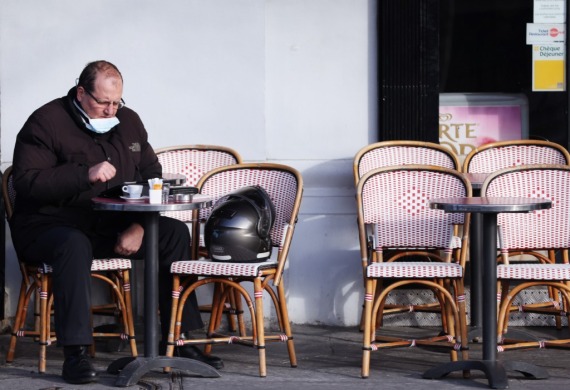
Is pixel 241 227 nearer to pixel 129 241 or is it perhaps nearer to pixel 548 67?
pixel 129 241

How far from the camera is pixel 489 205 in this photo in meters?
5.82

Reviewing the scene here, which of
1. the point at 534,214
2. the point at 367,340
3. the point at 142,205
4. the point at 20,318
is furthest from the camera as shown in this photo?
the point at 534,214

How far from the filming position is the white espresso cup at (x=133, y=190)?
602cm

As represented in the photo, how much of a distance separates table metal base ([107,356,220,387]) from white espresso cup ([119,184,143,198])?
815mm

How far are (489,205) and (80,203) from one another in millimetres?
2162

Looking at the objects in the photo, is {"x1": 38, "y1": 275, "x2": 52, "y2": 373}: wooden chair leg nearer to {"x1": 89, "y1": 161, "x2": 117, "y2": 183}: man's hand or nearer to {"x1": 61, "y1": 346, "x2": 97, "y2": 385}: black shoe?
{"x1": 61, "y1": 346, "x2": 97, "y2": 385}: black shoe

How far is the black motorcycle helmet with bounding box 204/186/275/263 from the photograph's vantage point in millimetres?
6367

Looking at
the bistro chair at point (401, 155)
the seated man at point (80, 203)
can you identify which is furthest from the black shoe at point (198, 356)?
the bistro chair at point (401, 155)

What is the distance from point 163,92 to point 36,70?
2.64 feet

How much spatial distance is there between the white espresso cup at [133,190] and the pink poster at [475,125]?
2.66 meters

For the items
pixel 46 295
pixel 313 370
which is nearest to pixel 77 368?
pixel 46 295

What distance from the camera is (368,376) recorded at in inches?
245

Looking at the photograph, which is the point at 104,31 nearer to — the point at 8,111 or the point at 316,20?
the point at 8,111

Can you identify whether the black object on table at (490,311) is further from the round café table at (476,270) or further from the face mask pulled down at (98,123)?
the face mask pulled down at (98,123)
